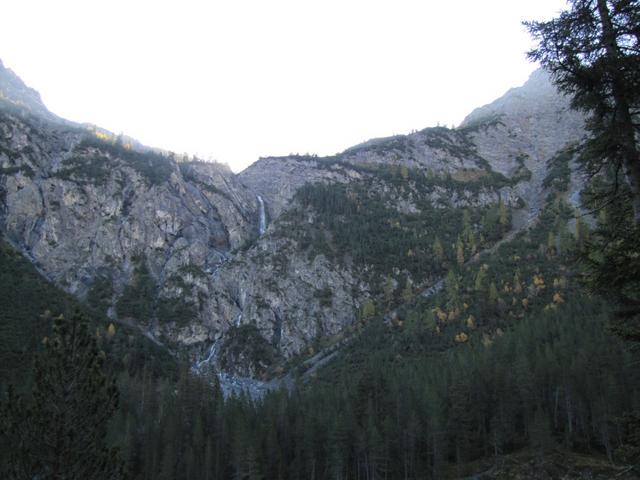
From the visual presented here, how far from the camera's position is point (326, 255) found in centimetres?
18362

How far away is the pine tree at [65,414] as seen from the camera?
17766 millimetres

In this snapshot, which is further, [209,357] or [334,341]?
[209,357]

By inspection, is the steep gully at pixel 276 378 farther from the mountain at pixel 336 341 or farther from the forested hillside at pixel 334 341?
the mountain at pixel 336 341

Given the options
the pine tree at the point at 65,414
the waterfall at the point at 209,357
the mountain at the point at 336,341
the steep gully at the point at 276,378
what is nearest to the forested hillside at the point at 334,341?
the pine tree at the point at 65,414

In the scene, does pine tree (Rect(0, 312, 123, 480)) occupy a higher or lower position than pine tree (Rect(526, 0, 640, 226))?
lower

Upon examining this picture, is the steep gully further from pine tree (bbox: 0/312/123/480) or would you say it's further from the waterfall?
pine tree (bbox: 0/312/123/480)

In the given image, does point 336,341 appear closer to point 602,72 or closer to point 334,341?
point 334,341

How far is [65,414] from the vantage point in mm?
18625

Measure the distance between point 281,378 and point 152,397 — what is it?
52706mm

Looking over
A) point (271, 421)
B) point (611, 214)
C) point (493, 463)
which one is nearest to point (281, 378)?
point (271, 421)

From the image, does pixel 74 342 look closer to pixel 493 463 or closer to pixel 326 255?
pixel 493 463

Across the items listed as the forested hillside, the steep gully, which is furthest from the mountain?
the steep gully

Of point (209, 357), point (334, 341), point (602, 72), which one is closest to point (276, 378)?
point (334, 341)

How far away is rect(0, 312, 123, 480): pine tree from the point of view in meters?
17.8
